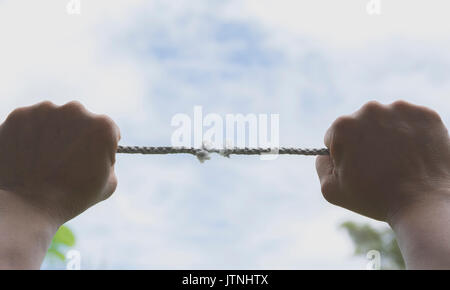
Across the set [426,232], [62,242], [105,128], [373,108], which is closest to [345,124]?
[373,108]

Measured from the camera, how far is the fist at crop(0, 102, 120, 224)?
0.61 metres

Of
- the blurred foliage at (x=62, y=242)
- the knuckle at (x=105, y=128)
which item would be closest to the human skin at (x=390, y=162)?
the knuckle at (x=105, y=128)

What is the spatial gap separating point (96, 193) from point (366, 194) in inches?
14.7

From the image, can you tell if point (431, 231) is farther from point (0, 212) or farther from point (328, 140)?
point (0, 212)

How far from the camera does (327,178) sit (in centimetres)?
68

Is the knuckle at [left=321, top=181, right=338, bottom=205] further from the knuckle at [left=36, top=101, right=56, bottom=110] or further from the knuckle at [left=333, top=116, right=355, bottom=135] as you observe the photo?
the knuckle at [left=36, top=101, right=56, bottom=110]

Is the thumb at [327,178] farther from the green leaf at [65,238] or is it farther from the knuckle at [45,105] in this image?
the green leaf at [65,238]

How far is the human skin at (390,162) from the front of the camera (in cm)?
61
